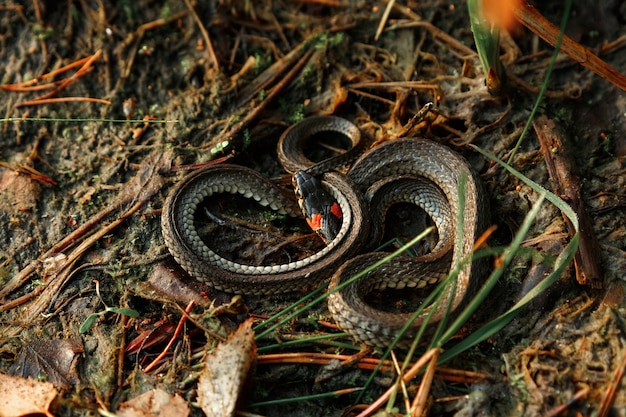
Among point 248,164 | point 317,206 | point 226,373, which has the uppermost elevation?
point 317,206

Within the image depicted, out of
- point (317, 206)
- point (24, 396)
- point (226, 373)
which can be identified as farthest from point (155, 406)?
point (317, 206)

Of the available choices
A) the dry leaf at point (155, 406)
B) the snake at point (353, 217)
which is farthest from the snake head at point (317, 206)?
the dry leaf at point (155, 406)

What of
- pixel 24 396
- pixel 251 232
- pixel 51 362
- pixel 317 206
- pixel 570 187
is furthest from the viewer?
pixel 251 232

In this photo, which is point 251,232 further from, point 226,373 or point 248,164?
point 226,373

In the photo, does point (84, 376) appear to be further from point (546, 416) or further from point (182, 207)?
point (546, 416)

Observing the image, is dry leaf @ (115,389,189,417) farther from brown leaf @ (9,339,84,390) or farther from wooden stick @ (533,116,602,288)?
wooden stick @ (533,116,602,288)
